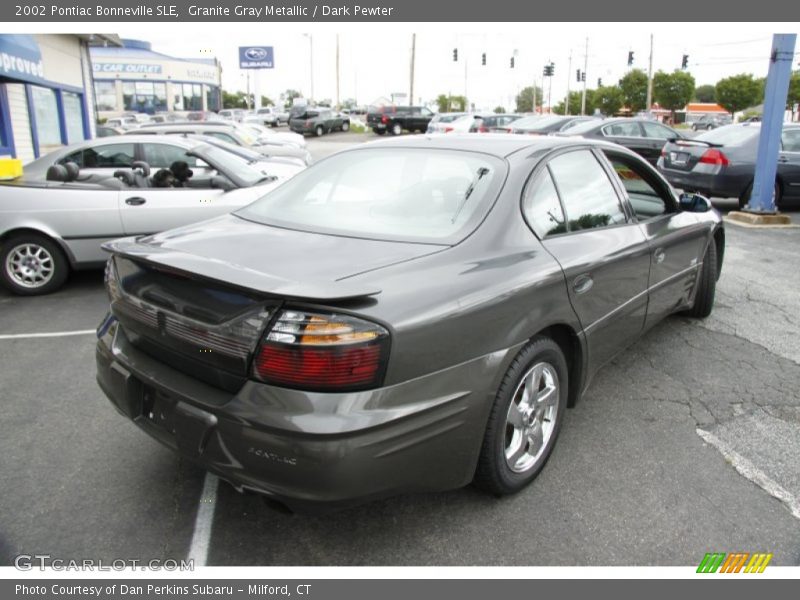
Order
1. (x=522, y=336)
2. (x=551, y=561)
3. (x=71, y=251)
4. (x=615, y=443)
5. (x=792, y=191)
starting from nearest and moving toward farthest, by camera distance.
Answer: (x=551, y=561) < (x=522, y=336) < (x=615, y=443) < (x=71, y=251) < (x=792, y=191)

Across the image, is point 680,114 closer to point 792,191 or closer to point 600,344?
point 792,191

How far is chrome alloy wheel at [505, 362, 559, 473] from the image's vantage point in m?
2.73

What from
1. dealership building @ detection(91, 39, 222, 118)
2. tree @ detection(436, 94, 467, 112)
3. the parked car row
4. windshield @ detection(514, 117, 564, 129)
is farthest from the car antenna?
tree @ detection(436, 94, 467, 112)

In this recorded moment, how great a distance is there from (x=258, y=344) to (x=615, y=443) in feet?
6.78

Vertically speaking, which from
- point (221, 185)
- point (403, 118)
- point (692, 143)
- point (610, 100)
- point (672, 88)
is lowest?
point (221, 185)

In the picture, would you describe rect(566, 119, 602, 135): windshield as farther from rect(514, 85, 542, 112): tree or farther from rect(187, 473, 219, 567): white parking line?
rect(514, 85, 542, 112): tree

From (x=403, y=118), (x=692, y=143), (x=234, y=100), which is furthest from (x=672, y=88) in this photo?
(x=692, y=143)

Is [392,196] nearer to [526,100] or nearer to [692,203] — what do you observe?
[692,203]

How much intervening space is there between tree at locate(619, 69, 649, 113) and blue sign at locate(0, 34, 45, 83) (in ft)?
225

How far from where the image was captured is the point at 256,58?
36.6m

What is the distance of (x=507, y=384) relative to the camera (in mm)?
2529

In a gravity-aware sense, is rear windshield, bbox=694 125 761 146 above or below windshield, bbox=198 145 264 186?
above

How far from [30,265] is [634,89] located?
74.6 meters

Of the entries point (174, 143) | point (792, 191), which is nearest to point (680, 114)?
point (792, 191)
